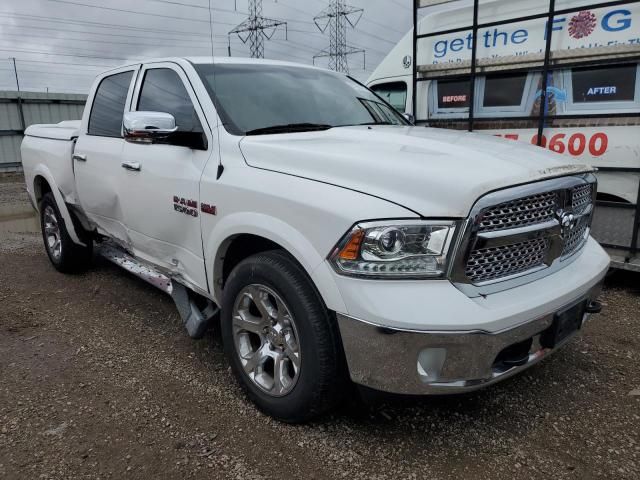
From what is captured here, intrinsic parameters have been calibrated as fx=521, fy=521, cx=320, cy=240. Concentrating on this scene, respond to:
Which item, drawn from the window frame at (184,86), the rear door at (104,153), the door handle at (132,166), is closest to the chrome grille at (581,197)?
the window frame at (184,86)

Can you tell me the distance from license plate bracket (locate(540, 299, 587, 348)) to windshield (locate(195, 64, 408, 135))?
1.70 m

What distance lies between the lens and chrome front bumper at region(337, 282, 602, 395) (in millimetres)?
2068

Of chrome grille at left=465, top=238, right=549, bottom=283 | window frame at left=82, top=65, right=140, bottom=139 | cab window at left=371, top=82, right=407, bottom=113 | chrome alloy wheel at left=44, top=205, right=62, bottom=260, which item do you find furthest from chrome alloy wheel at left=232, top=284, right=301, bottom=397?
cab window at left=371, top=82, right=407, bottom=113

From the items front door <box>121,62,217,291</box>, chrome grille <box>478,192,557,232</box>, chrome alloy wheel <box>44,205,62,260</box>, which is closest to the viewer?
chrome grille <box>478,192,557,232</box>

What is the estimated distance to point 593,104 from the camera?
488 cm

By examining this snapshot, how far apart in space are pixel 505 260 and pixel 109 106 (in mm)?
3460

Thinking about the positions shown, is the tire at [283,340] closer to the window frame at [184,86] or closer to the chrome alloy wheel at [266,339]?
the chrome alloy wheel at [266,339]

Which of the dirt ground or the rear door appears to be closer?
the dirt ground

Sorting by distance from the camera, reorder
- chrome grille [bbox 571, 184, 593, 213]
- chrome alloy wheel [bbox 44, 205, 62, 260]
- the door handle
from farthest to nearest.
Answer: chrome alloy wheel [bbox 44, 205, 62, 260] → the door handle → chrome grille [bbox 571, 184, 593, 213]

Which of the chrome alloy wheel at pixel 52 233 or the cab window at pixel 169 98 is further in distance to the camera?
the chrome alloy wheel at pixel 52 233

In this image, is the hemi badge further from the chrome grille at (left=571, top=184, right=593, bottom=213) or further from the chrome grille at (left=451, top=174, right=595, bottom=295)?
the chrome grille at (left=571, top=184, right=593, bottom=213)

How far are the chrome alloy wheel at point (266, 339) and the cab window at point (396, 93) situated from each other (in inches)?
189

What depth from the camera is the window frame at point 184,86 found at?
3039 millimetres

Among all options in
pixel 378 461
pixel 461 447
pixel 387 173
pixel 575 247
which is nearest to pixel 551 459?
pixel 461 447
